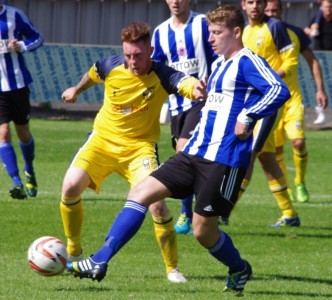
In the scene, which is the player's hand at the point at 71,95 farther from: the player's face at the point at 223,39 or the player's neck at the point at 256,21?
the player's neck at the point at 256,21

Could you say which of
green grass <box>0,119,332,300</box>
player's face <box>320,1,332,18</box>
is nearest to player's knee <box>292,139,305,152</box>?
green grass <box>0,119,332,300</box>

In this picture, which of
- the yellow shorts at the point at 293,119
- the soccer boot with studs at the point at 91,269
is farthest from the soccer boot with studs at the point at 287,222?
the soccer boot with studs at the point at 91,269

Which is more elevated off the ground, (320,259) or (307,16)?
(320,259)

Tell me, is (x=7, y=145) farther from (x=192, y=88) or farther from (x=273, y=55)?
(x=192, y=88)

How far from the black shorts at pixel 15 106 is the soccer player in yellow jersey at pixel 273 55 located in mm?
2794

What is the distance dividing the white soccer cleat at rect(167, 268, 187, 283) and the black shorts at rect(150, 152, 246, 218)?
81 centimetres

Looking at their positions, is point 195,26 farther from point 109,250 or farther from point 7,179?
point 7,179

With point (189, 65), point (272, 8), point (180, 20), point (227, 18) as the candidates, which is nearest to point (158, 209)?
point (227, 18)

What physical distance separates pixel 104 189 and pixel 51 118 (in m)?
9.21

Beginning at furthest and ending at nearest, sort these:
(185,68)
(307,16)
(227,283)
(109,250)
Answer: (307,16) < (185,68) < (227,283) < (109,250)

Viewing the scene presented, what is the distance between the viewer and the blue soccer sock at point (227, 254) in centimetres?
779

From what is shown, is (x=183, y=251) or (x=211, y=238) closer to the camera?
(x=211, y=238)

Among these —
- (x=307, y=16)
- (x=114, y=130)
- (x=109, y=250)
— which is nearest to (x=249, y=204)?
(x=114, y=130)

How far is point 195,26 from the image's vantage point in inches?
417
